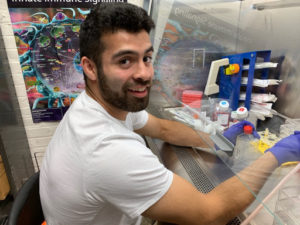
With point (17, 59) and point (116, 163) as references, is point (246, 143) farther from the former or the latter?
point (17, 59)

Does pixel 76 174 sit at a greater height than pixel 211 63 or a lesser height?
lesser

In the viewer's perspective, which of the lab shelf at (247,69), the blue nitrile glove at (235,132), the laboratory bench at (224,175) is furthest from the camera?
the lab shelf at (247,69)

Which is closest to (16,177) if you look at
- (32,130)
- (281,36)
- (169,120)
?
(32,130)

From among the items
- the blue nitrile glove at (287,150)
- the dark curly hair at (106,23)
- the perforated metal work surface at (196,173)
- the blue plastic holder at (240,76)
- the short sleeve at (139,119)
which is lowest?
the perforated metal work surface at (196,173)

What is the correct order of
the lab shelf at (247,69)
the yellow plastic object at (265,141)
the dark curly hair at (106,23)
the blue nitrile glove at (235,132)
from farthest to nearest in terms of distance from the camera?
the lab shelf at (247,69) → the blue nitrile glove at (235,132) → the yellow plastic object at (265,141) → the dark curly hair at (106,23)

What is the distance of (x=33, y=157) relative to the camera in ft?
6.42

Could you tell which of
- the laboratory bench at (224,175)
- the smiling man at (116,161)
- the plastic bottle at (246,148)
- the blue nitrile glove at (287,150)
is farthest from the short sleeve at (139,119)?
the blue nitrile glove at (287,150)

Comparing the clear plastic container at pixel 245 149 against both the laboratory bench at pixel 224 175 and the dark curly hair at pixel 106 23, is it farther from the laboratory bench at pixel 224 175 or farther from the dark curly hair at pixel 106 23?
the dark curly hair at pixel 106 23

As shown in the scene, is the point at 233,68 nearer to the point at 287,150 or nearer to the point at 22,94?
the point at 287,150

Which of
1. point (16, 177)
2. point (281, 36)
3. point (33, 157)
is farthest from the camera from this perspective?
point (33, 157)

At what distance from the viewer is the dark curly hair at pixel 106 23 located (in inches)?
29.4

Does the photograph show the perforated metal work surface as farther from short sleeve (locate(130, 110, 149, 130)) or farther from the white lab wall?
the white lab wall

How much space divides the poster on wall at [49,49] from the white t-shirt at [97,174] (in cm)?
100

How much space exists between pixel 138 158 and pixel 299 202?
55 cm
